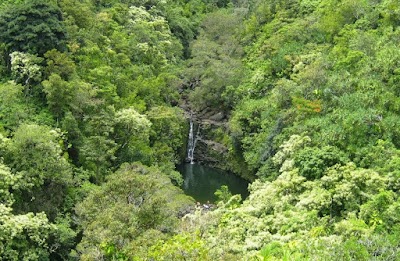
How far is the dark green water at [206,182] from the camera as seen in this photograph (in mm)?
34016

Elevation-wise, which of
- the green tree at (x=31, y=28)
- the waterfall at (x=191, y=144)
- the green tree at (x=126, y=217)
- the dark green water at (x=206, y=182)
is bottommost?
the dark green water at (x=206, y=182)

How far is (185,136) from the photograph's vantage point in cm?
3997

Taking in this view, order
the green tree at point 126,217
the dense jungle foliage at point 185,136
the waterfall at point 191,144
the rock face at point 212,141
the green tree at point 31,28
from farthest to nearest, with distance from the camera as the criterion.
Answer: the waterfall at point 191,144 → the rock face at point 212,141 → the green tree at point 31,28 → the dense jungle foliage at point 185,136 → the green tree at point 126,217

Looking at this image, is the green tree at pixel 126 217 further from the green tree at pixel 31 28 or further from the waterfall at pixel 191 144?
the waterfall at pixel 191 144

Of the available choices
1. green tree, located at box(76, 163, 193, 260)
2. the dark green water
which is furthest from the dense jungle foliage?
the dark green water

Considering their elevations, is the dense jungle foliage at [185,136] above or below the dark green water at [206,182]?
above

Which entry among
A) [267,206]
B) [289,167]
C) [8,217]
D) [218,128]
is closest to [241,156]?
[218,128]

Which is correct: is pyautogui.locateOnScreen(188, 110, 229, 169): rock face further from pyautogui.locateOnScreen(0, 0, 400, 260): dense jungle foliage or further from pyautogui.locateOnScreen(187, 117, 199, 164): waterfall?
pyautogui.locateOnScreen(0, 0, 400, 260): dense jungle foliage

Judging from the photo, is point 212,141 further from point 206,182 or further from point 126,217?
point 126,217

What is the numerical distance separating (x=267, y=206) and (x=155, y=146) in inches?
478

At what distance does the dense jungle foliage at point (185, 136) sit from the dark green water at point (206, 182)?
3.14 ft

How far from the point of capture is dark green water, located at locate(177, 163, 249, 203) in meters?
34.0

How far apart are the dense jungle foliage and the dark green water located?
0.96 meters

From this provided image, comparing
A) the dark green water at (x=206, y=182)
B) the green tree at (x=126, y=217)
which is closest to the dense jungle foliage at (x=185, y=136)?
the green tree at (x=126, y=217)
